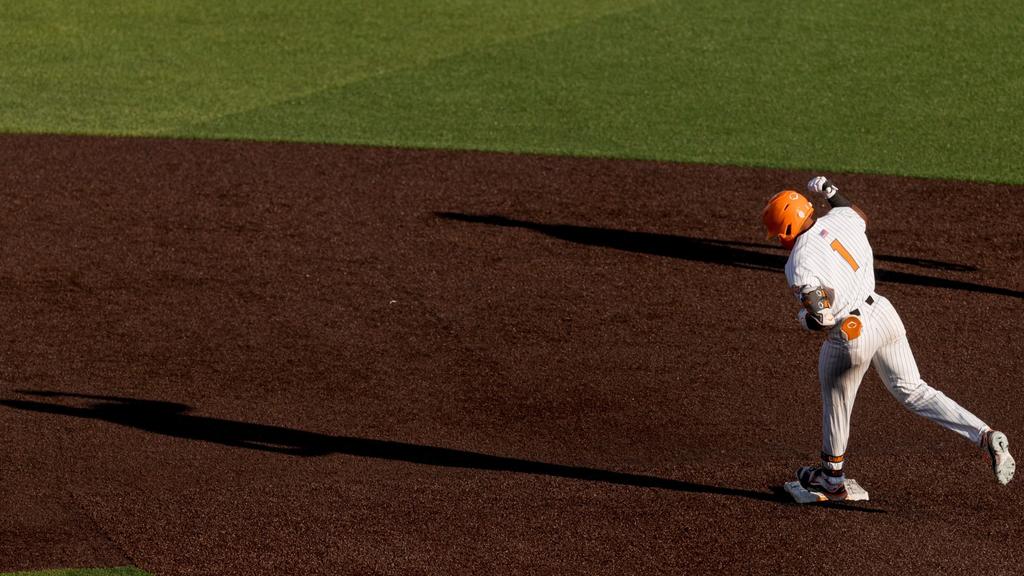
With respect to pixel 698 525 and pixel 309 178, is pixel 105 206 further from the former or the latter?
pixel 698 525

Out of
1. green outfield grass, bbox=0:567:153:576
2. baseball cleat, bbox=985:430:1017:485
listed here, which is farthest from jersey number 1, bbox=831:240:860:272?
green outfield grass, bbox=0:567:153:576

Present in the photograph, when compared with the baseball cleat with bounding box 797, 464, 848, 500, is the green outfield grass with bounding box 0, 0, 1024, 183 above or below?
above

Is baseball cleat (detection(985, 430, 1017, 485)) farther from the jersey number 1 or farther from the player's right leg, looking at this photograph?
the jersey number 1

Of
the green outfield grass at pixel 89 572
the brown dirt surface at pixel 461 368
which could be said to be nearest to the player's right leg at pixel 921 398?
the brown dirt surface at pixel 461 368

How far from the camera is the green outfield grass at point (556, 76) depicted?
16.1 meters

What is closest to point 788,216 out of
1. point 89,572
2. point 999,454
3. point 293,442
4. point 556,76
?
point 999,454

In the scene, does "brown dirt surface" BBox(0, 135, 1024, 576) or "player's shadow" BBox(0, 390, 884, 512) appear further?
"player's shadow" BBox(0, 390, 884, 512)

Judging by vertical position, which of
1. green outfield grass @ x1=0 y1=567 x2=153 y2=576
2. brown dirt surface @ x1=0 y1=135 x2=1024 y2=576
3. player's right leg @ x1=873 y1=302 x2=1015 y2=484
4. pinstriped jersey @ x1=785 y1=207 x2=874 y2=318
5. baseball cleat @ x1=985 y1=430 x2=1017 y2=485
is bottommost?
green outfield grass @ x1=0 y1=567 x2=153 y2=576

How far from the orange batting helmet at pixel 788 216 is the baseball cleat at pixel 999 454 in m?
1.64

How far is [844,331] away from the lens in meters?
7.88

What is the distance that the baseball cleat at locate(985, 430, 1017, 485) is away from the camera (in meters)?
7.89

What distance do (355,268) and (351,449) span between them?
3.35m

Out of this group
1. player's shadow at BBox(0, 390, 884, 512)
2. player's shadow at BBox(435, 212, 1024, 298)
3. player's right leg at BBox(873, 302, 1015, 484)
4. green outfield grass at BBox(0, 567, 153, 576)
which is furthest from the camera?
player's shadow at BBox(435, 212, 1024, 298)

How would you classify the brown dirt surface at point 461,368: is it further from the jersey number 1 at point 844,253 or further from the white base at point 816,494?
the jersey number 1 at point 844,253
